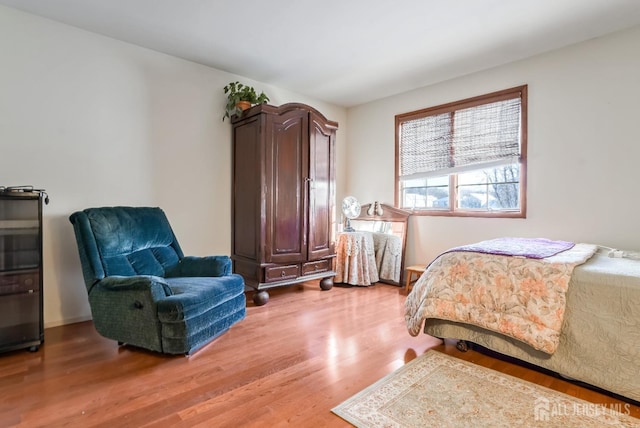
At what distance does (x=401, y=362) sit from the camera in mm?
2182

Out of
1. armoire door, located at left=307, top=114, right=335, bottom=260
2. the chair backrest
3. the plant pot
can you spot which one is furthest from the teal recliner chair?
the plant pot

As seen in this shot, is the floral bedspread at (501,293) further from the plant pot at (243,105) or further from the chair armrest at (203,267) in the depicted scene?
the plant pot at (243,105)

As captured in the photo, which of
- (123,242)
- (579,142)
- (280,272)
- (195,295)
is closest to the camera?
(195,295)

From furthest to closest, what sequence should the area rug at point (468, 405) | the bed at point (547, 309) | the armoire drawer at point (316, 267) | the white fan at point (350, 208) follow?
the white fan at point (350, 208) < the armoire drawer at point (316, 267) < the bed at point (547, 309) < the area rug at point (468, 405)

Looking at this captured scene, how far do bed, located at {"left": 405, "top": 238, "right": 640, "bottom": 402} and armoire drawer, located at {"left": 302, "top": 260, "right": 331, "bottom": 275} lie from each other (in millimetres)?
1527

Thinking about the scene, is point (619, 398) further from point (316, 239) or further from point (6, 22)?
point (6, 22)

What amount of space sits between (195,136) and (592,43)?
3852 millimetres

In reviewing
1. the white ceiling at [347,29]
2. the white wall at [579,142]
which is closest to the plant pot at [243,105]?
the white ceiling at [347,29]

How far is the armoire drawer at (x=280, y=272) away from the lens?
3456mm

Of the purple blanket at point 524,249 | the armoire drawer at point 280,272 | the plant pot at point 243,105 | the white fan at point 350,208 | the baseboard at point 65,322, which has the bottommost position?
the baseboard at point 65,322

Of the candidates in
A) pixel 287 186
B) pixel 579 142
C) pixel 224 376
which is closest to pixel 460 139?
pixel 579 142

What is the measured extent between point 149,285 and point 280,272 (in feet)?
5.03

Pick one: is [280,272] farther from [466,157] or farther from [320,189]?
[466,157]

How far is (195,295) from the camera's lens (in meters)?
2.26
